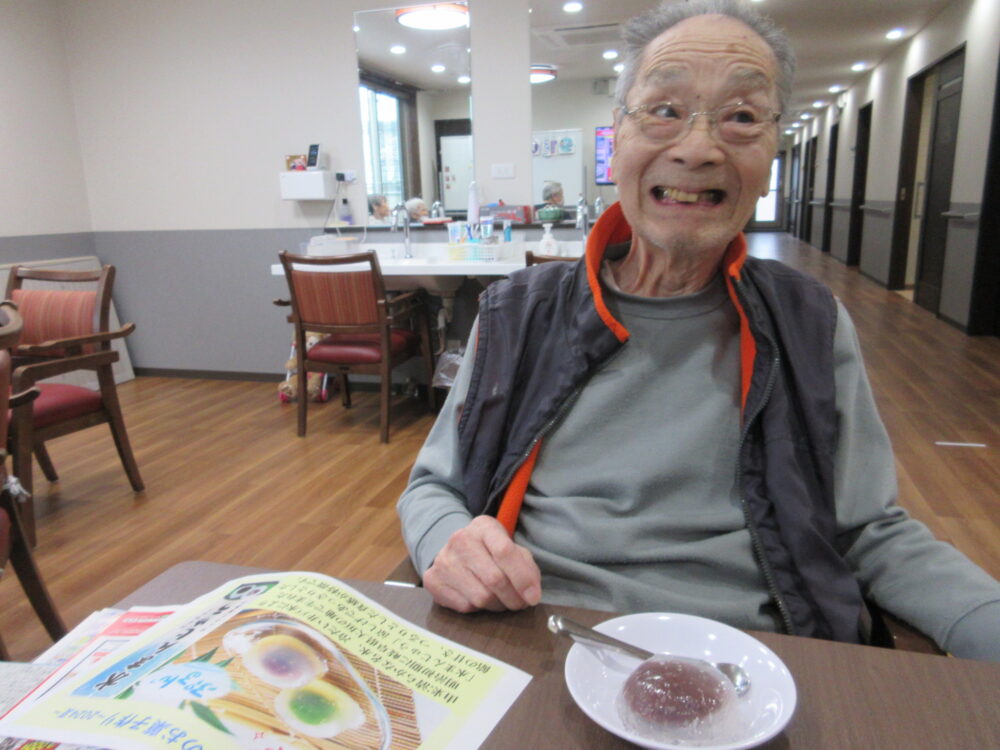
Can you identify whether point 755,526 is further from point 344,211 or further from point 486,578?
point 344,211

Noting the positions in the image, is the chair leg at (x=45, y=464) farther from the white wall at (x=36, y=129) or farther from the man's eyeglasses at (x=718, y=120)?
the man's eyeglasses at (x=718, y=120)

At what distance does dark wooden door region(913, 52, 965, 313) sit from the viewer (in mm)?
5480

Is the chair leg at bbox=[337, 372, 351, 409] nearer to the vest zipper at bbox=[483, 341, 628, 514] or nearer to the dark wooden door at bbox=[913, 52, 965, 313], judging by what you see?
the vest zipper at bbox=[483, 341, 628, 514]

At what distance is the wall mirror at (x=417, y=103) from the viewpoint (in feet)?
12.5

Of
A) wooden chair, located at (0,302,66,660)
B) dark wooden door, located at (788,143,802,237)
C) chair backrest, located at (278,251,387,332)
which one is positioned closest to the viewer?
wooden chair, located at (0,302,66,660)

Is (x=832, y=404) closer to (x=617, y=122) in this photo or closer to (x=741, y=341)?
(x=741, y=341)

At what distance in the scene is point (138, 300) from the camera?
4.62 meters

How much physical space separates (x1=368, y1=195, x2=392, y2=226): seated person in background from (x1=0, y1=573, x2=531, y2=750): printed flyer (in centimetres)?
369

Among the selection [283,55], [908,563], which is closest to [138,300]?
[283,55]

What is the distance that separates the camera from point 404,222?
397 centimetres

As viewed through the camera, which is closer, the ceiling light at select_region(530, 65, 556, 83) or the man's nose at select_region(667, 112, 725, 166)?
the man's nose at select_region(667, 112, 725, 166)

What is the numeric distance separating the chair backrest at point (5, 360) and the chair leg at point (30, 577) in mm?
164

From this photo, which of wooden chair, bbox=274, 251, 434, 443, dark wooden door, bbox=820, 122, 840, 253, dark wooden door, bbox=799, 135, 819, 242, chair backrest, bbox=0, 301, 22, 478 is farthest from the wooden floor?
dark wooden door, bbox=799, 135, 819, 242

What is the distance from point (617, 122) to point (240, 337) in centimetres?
399
